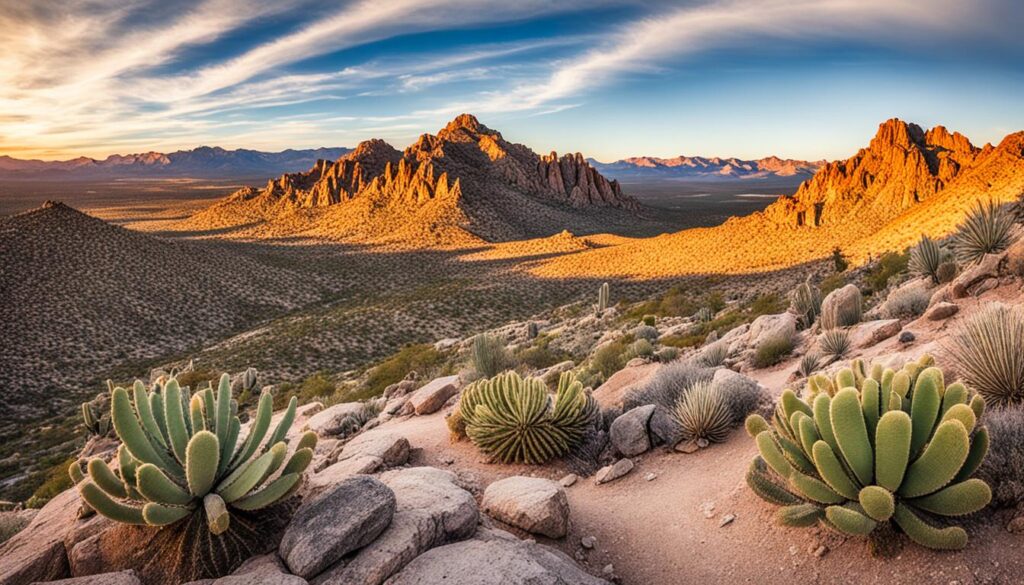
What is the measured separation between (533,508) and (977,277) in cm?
794

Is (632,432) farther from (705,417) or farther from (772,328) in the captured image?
(772,328)

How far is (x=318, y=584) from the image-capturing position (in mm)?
3580

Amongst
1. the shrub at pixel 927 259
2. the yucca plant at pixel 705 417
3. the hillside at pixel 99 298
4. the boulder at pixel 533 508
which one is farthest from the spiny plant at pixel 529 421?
the hillside at pixel 99 298

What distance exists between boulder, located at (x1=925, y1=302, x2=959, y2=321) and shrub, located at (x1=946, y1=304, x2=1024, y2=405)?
272 cm

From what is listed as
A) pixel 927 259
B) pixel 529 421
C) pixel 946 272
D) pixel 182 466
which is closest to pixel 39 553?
pixel 182 466

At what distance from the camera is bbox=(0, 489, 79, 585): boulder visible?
403 centimetres

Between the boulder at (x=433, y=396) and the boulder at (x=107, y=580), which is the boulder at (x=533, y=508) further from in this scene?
the boulder at (x=433, y=396)

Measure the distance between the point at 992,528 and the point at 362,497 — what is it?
441 cm

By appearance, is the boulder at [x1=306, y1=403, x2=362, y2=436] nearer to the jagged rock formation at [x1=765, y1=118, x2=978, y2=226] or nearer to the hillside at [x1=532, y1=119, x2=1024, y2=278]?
the hillside at [x1=532, y1=119, x2=1024, y2=278]

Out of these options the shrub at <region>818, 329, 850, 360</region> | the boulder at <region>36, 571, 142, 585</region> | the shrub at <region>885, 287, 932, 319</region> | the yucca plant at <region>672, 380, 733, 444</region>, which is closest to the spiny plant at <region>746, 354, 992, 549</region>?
the yucca plant at <region>672, 380, 733, 444</region>

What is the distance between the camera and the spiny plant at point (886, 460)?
11.1ft

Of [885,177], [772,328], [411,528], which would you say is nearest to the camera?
[411,528]

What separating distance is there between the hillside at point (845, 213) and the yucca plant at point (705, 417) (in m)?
30.8

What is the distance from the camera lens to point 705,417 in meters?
6.37
